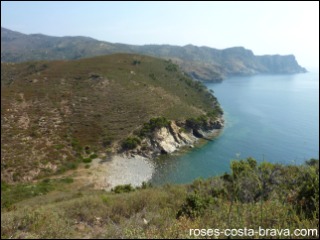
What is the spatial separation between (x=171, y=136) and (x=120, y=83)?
10639 millimetres

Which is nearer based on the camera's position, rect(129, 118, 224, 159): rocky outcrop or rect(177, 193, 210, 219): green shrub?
rect(177, 193, 210, 219): green shrub

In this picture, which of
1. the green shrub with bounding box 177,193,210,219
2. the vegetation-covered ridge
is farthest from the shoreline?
the green shrub with bounding box 177,193,210,219

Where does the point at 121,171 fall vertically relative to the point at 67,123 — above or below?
below

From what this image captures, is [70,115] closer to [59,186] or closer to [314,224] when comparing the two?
[59,186]

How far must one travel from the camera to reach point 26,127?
2486 cm

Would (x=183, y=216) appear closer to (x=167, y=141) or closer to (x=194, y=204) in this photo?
(x=194, y=204)

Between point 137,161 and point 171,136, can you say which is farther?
point 171,136

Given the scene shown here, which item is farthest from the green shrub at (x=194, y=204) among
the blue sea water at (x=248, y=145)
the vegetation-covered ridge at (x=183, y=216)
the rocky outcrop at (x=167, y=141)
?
the rocky outcrop at (x=167, y=141)

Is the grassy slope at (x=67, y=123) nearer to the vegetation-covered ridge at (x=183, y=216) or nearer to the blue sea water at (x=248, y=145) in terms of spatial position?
the blue sea water at (x=248, y=145)

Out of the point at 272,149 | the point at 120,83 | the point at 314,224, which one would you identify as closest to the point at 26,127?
the point at 120,83

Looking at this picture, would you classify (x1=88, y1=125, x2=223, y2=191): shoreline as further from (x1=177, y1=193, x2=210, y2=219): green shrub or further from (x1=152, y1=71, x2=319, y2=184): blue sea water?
(x1=177, y1=193, x2=210, y2=219): green shrub

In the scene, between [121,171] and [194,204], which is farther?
[121,171]

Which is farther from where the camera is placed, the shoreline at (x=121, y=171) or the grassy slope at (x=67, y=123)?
the shoreline at (x=121, y=171)

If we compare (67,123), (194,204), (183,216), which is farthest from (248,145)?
(183,216)
